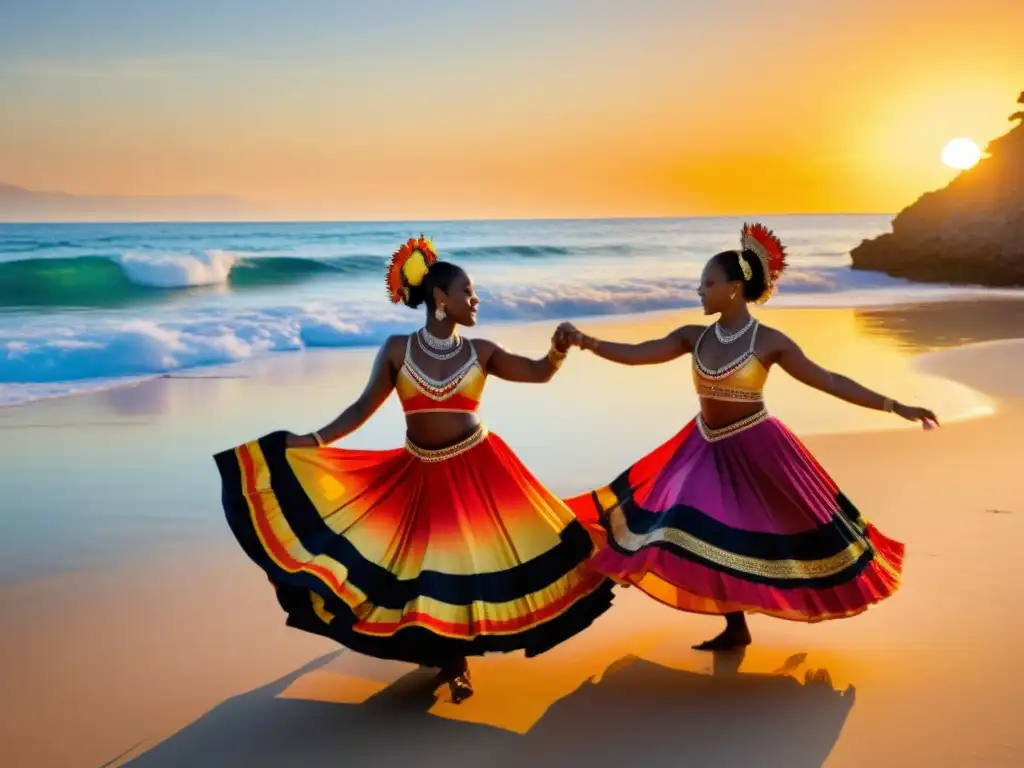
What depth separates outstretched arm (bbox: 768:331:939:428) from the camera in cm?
492

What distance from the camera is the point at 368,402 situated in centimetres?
495

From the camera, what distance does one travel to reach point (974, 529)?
22.1 ft

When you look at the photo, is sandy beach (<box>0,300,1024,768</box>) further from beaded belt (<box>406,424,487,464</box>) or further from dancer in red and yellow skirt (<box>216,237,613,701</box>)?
beaded belt (<box>406,424,487,464</box>)

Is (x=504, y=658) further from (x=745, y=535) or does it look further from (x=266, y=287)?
(x=266, y=287)

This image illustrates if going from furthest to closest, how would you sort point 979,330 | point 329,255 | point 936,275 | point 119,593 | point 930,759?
point 329,255 < point 936,275 < point 979,330 < point 119,593 < point 930,759

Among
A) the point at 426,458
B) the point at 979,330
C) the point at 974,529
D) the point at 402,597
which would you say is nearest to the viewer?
the point at 402,597

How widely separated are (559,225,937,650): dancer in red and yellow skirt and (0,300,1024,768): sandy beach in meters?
0.39

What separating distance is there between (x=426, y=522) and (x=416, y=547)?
11 centimetres

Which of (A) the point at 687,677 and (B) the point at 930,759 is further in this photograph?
(A) the point at 687,677

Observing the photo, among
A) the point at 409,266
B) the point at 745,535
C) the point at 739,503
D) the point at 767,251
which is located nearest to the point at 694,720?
the point at 745,535

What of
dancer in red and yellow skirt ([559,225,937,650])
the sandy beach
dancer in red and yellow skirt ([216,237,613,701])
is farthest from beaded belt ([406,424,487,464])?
the sandy beach

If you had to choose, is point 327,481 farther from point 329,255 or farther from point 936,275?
point 329,255

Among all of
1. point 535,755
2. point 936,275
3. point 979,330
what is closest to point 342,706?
point 535,755

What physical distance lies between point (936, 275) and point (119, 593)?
25074 mm
